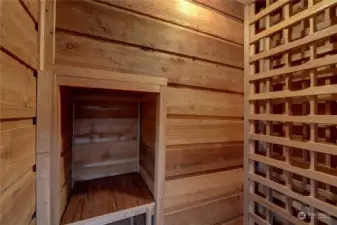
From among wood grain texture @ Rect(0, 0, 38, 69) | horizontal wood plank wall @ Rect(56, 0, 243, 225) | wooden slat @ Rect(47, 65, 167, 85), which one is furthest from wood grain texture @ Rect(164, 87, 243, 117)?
wood grain texture @ Rect(0, 0, 38, 69)

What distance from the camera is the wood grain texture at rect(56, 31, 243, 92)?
0.86 meters

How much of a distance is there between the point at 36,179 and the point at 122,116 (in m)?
0.71

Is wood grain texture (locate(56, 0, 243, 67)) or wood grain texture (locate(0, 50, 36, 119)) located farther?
wood grain texture (locate(56, 0, 243, 67))

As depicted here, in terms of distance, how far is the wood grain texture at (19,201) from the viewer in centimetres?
52

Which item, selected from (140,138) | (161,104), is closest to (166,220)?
(140,138)

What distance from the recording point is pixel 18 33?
0.59 m

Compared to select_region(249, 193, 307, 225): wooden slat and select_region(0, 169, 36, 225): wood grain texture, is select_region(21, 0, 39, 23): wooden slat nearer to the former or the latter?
select_region(0, 169, 36, 225): wood grain texture

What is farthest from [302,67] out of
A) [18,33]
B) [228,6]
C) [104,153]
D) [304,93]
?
[104,153]

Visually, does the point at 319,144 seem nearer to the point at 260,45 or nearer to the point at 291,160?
the point at 291,160

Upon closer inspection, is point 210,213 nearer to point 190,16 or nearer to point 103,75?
point 103,75

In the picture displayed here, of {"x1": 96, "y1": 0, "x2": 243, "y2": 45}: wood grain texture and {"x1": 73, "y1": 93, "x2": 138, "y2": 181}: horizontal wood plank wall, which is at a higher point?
{"x1": 96, "y1": 0, "x2": 243, "y2": 45}: wood grain texture

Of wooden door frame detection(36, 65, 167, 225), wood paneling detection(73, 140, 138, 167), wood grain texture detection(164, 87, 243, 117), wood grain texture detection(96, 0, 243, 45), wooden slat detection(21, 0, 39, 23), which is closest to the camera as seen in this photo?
wooden slat detection(21, 0, 39, 23)

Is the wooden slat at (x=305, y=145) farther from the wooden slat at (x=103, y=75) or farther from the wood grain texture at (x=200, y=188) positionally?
the wooden slat at (x=103, y=75)

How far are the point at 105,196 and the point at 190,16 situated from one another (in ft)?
4.08
